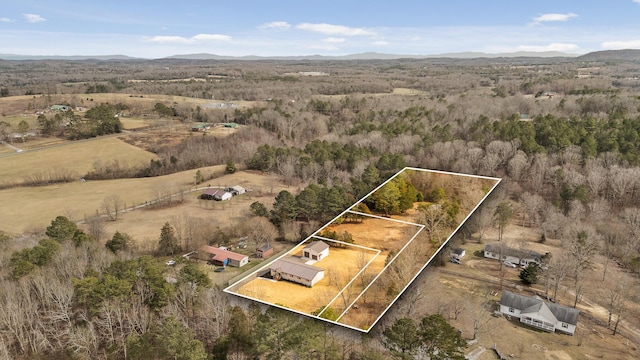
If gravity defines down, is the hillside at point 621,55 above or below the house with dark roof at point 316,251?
above

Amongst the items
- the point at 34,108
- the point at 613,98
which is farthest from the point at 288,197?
the point at 34,108

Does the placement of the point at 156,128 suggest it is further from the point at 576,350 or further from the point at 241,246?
the point at 576,350

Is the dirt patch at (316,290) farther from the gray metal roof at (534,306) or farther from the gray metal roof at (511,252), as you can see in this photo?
the gray metal roof at (511,252)

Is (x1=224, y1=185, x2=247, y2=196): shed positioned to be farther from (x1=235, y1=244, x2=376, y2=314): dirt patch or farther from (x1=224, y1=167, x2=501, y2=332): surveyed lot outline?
(x1=235, y1=244, x2=376, y2=314): dirt patch

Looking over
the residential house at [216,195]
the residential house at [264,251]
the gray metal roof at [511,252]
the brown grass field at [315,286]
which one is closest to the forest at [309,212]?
the brown grass field at [315,286]

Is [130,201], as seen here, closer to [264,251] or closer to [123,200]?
[123,200]

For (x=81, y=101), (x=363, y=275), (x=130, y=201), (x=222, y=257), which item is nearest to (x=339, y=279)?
(x=363, y=275)
